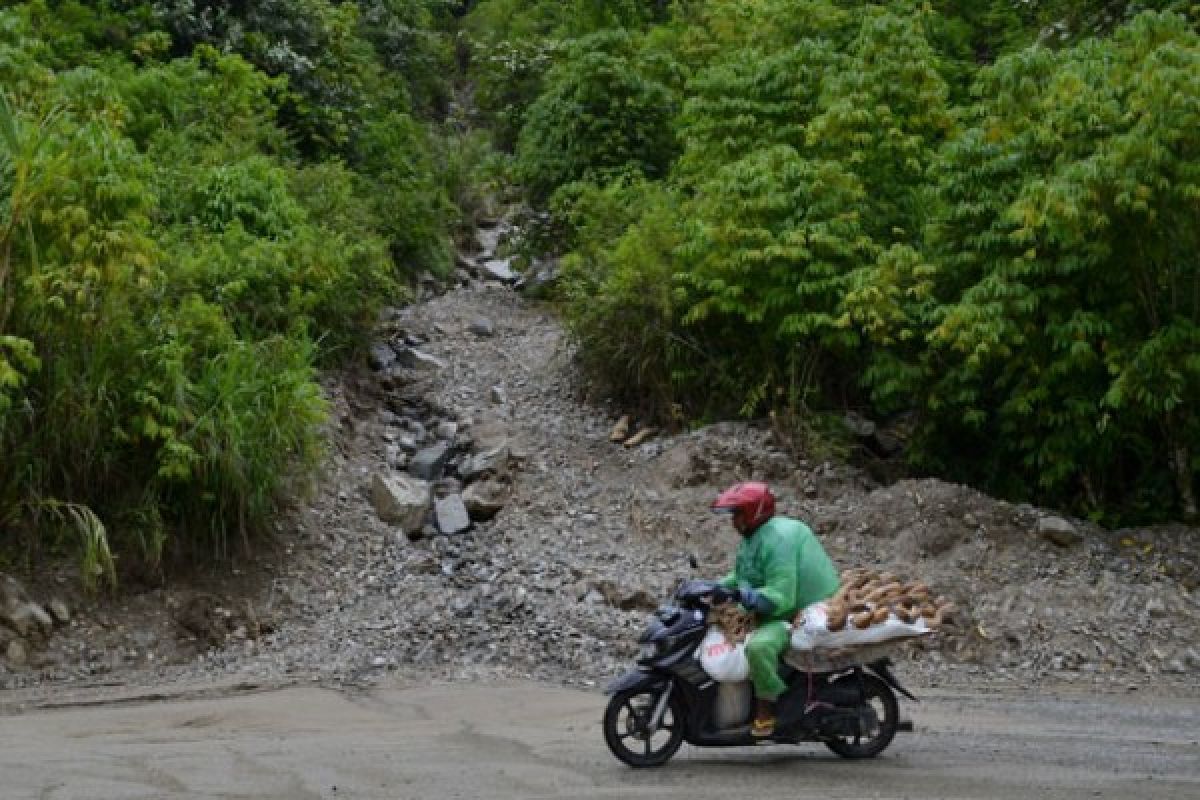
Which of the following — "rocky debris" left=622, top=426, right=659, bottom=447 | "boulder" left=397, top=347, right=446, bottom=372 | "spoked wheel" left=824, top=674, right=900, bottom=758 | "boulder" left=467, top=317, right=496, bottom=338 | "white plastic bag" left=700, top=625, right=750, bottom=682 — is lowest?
"spoked wheel" left=824, top=674, right=900, bottom=758

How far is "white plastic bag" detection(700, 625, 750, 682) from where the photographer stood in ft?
24.2

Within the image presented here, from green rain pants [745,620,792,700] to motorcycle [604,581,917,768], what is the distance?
0.45 ft

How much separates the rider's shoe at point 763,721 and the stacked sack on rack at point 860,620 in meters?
0.36

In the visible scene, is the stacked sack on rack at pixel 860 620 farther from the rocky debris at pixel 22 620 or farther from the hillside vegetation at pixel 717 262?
the rocky debris at pixel 22 620

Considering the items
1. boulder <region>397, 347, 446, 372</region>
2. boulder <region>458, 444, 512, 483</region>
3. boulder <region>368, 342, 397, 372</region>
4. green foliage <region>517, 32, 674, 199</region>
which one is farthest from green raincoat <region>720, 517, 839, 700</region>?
green foliage <region>517, 32, 674, 199</region>

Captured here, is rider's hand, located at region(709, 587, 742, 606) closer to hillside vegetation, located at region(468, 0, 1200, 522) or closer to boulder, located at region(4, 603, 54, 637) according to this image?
hillside vegetation, located at region(468, 0, 1200, 522)

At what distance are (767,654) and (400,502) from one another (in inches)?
327

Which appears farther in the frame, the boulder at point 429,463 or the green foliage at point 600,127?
the green foliage at point 600,127

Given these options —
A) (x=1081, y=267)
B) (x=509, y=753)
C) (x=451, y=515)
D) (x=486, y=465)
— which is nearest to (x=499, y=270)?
(x=486, y=465)

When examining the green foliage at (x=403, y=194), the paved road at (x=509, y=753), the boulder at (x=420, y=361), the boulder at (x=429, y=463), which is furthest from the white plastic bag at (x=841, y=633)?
the green foliage at (x=403, y=194)

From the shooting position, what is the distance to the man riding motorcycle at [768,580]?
7.34 meters

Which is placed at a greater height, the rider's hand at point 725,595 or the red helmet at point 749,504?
the red helmet at point 749,504

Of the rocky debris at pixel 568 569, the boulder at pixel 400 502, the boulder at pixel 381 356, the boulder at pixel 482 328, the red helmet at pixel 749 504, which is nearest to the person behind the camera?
the red helmet at pixel 749 504

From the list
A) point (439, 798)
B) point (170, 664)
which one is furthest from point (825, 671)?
point (170, 664)
